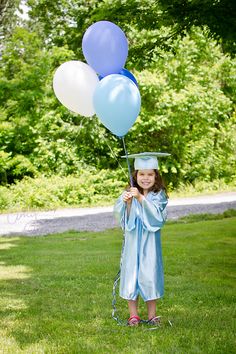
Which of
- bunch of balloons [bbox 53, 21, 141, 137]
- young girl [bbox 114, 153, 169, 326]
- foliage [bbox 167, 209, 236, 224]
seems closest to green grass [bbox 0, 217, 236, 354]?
young girl [bbox 114, 153, 169, 326]

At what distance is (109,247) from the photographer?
8.38 metres

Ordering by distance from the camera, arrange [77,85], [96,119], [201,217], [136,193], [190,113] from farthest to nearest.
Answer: [190,113], [96,119], [201,217], [77,85], [136,193]

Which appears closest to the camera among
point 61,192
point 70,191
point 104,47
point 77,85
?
point 104,47

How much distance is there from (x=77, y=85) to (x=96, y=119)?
13730 mm

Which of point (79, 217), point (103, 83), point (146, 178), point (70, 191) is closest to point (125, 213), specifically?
point (146, 178)

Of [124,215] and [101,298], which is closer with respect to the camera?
[124,215]

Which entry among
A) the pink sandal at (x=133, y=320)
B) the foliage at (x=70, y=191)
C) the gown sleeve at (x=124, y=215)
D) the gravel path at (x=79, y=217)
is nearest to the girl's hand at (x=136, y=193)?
the gown sleeve at (x=124, y=215)

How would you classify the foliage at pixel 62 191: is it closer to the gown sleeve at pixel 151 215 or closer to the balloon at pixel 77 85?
the balloon at pixel 77 85

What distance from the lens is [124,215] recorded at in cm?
439

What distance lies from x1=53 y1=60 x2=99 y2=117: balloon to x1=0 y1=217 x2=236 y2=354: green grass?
183 cm

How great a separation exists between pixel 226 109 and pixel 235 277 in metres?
14.6

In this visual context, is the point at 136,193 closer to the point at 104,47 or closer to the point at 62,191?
the point at 104,47

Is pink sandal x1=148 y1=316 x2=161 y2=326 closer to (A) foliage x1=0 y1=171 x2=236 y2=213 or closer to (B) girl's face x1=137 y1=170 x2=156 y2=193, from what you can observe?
(B) girl's face x1=137 y1=170 x2=156 y2=193

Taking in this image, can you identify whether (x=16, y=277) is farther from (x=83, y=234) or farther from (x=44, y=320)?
(x=83, y=234)
